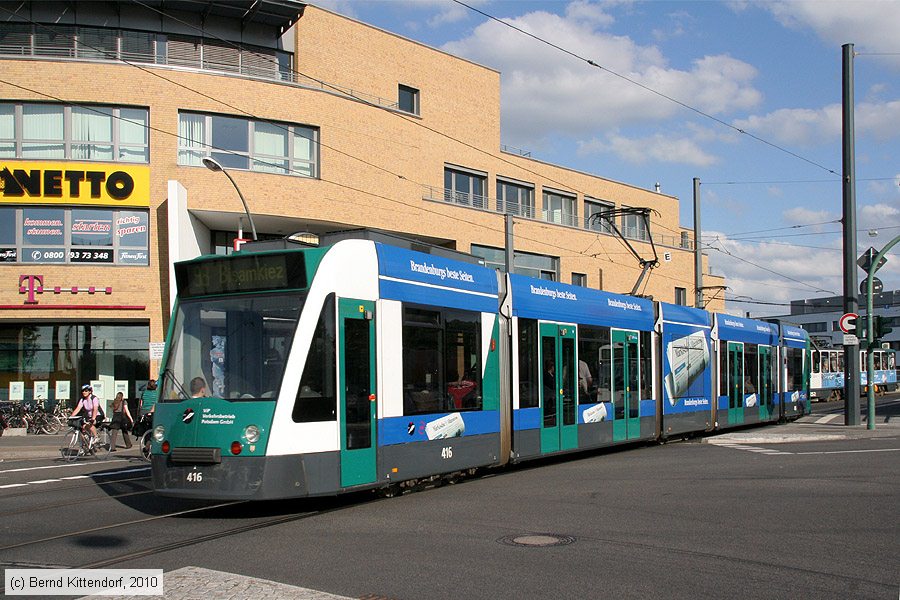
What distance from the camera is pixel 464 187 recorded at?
4047 centimetres

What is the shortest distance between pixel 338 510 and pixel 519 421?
14.1 feet

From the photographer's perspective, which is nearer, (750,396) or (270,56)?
(750,396)

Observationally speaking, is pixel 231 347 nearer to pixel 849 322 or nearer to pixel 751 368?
pixel 751 368

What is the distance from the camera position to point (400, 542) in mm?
8523

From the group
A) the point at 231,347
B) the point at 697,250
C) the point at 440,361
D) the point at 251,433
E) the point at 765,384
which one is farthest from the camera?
the point at 697,250

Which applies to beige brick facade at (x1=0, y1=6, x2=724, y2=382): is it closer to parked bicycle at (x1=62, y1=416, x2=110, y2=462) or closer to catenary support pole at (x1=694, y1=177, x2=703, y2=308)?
catenary support pole at (x1=694, y1=177, x2=703, y2=308)

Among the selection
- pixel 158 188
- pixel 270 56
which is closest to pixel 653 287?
pixel 270 56

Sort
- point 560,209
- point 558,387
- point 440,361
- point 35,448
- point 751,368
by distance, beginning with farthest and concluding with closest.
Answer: point 560,209 → point 751,368 → point 35,448 → point 558,387 → point 440,361

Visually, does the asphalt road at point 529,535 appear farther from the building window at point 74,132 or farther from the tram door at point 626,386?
the building window at point 74,132

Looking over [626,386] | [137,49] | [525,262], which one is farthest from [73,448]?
[525,262]

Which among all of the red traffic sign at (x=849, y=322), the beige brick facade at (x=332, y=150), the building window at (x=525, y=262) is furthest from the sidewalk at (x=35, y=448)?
the building window at (x=525, y=262)

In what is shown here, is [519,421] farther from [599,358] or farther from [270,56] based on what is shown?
[270,56]

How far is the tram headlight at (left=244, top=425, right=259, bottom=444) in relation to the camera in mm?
9664

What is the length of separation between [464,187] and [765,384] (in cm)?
1803
